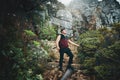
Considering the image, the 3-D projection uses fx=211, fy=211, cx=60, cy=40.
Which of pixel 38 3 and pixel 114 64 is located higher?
pixel 38 3

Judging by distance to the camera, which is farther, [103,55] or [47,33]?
[47,33]

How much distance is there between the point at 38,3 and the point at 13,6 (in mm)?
1085

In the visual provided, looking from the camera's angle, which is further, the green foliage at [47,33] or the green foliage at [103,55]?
the green foliage at [47,33]

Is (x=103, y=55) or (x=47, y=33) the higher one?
(x=47, y=33)

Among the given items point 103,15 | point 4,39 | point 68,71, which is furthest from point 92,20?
point 4,39

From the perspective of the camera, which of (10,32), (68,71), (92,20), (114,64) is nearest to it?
(114,64)

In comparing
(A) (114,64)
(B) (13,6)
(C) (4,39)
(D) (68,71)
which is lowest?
(D) (68,71)

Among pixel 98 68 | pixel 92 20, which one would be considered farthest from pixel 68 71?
pixel 92 20

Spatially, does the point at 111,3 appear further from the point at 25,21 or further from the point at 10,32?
the point at 10,32

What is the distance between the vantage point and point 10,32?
816cm

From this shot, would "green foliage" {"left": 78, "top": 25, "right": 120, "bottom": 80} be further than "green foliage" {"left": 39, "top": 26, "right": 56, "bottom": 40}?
No

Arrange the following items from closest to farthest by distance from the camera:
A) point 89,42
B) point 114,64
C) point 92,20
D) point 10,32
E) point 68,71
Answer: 1. point 114,64
2. point 10,32
3. point 68,71
4. point 89,42
5. point 92,20

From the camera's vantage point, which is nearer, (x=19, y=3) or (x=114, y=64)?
(x=114, y=64)

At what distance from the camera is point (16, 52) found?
751 cm
